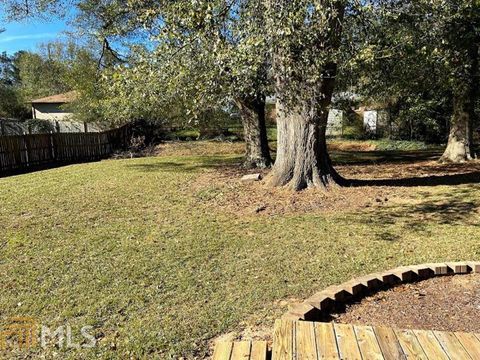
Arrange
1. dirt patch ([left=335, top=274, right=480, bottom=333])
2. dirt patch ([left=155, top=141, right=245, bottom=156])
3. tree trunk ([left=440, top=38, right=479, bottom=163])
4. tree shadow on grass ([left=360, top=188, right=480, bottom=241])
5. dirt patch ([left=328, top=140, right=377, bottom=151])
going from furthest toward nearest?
dirt patch ([left=328, top=140, right=377, bottom=151]) → dirt patch ([left=155, top=141, right=245, bottom=156]) → tree trunk ([left=440, top=38, right=479, bottom=163]) → tree shadow on grass ([left=360, top=188, right=480, bottom=241]) → dirt patch ([left=335, top=274, right=480, bottom=333])

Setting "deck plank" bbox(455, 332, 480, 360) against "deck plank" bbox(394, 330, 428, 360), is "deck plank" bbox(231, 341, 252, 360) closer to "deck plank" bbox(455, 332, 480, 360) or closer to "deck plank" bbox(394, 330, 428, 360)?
"deck plank" bbox(394, 330, 428, 360)

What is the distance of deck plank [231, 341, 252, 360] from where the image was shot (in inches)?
101

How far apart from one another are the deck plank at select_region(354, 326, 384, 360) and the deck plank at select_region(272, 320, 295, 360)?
16.7 inches

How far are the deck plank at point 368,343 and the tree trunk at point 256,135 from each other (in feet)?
30.2

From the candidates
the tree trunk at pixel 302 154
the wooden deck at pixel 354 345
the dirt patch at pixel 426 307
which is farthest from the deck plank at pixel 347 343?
the tree trunk at pixel 302 154

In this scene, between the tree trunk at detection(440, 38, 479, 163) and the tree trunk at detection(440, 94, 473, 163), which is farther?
the tree trunk at detection(440, 94, 473, 163)

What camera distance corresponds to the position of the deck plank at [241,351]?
2564 mm

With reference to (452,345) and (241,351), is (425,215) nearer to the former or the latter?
(452,345)

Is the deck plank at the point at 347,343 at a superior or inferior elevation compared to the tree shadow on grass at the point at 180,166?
inferior

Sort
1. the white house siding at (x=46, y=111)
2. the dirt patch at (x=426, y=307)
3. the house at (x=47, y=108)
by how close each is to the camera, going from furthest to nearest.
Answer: the white house siding at (x=46, y=111) < the house at (x=47, y=108) < the dirt patch at (x=426, y=307)

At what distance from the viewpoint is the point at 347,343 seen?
2678 millimetres

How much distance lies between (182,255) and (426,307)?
2.68m

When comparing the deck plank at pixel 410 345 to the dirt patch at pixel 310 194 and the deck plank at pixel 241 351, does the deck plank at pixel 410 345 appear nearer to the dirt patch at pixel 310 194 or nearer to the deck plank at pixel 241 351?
the deck plank at pixel 241 351

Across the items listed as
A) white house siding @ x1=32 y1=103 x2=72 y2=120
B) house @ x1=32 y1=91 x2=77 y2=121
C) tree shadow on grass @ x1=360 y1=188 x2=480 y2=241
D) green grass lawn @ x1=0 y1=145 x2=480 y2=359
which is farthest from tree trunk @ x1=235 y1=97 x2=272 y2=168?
white house siding @ x1=32 y1=103 x2=72 y2=120
